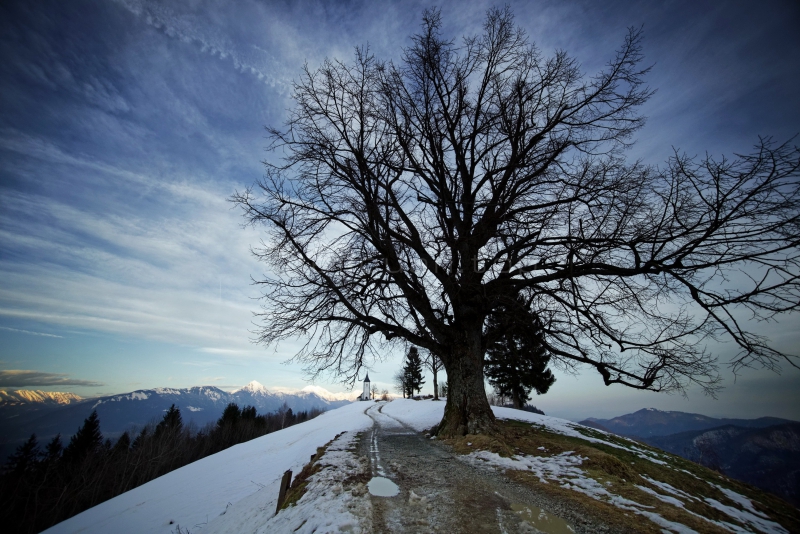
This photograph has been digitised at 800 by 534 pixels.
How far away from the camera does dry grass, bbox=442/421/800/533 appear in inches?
148

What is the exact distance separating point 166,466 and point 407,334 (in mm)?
47852

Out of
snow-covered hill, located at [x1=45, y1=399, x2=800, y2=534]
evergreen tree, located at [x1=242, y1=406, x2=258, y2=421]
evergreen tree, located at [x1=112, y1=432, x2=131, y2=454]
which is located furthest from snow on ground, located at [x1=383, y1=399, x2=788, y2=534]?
evergreen tree, located at [x1=242, y1=406, x2=258, y2=421]

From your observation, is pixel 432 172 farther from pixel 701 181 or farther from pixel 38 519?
pixel 38 519

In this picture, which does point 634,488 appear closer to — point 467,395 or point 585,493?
point 585,493

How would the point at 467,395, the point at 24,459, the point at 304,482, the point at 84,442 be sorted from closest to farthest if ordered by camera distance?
the point at 304,482 < the point at 467,395 < the point at 24,459 < the point at 84,442

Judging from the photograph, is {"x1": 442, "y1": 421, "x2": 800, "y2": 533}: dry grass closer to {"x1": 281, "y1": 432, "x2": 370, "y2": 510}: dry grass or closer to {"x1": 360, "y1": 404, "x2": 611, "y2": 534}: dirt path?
{"x1": 360, "y1": 404, "x2": 611, "y2": 534}: dirt path

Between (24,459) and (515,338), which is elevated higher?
(515,338)

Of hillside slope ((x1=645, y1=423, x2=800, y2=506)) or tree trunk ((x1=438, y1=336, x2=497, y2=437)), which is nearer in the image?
tree trunk ((x1=438, y1=336, x2=497, y2=437))

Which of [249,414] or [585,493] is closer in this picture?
[585,493]

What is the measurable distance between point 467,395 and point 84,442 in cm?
6012

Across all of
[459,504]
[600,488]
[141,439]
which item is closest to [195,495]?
[459,504]

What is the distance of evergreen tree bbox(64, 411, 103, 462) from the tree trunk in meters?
54.3

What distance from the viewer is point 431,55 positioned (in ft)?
30.9

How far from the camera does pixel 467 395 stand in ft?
28.2
